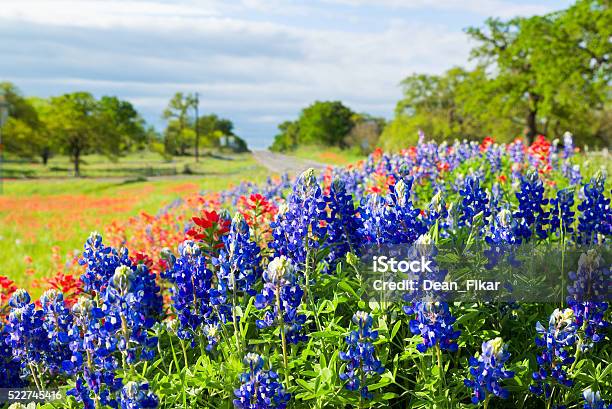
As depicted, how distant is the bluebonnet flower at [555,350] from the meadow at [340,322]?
13mm

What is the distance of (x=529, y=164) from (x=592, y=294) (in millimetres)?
7487

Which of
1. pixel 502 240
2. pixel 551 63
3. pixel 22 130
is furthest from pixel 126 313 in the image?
pixel 22 130

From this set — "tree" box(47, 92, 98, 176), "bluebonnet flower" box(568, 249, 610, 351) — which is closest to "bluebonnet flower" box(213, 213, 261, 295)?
"bluebonnet flower" box(568, 249, 610, 351)

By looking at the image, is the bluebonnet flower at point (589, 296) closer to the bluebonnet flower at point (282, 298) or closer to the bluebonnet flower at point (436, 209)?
the bluebonnet flower at point (436, 209)

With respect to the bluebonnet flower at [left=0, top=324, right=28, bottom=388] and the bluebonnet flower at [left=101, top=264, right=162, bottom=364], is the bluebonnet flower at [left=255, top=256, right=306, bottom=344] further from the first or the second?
the bluebonnet flower at [left=0, top=324, right=28, bottom=388]

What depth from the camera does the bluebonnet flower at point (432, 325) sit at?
313 centimetres

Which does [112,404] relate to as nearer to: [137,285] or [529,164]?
[137,285]

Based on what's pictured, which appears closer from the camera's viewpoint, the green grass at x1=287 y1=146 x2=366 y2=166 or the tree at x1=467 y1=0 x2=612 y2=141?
the tree at x1=467 y1=0 x2=612 y2=141

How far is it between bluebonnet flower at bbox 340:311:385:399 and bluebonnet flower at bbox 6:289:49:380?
224 cm

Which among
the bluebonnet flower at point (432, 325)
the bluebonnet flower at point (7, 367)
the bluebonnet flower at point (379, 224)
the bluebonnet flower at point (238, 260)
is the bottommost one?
the bluebonnet flower at point (7, 367)

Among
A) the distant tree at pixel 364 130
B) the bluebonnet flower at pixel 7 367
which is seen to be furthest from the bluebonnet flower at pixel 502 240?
the distant tree at pixel 364 130

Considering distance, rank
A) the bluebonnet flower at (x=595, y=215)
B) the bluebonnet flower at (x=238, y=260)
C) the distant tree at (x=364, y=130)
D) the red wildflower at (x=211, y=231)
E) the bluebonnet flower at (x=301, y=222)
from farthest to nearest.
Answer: the distant tree at (x=364, y=130)
the bluebonnet flower at (x=595, y=215)
the red wildflower at (x=211, y=231)
the bluebonnet flower at (x=301, y=222)
the bluebonnet flower at (x=238, y=260)

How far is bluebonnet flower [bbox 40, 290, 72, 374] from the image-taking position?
4.18m

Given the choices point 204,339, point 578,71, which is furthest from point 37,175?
point 204,339
